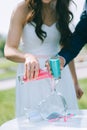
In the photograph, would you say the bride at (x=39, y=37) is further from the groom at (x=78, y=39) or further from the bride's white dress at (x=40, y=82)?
→ the groom at (x=78, y=39)

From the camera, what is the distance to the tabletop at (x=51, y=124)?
1966mm

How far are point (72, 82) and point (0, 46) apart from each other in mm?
2964

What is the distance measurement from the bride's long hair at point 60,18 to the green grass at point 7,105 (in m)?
2.65

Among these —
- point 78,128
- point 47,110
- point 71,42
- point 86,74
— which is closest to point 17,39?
point 71,42

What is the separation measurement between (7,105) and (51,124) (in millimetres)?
4373

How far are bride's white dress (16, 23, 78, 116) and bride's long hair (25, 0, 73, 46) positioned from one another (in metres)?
0.04

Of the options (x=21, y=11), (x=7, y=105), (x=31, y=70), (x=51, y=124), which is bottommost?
(x=51, y=124)

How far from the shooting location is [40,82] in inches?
109

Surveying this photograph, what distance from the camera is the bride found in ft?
8.81

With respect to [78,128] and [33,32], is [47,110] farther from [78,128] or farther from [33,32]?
[33,32]

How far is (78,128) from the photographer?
1916 mm

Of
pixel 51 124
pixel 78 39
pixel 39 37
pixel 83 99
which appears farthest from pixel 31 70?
pixel 83 99

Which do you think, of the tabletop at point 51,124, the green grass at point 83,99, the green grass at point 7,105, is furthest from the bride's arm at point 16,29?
the green grass at point 83,99

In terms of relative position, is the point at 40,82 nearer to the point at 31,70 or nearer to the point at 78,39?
the point at 78,39
